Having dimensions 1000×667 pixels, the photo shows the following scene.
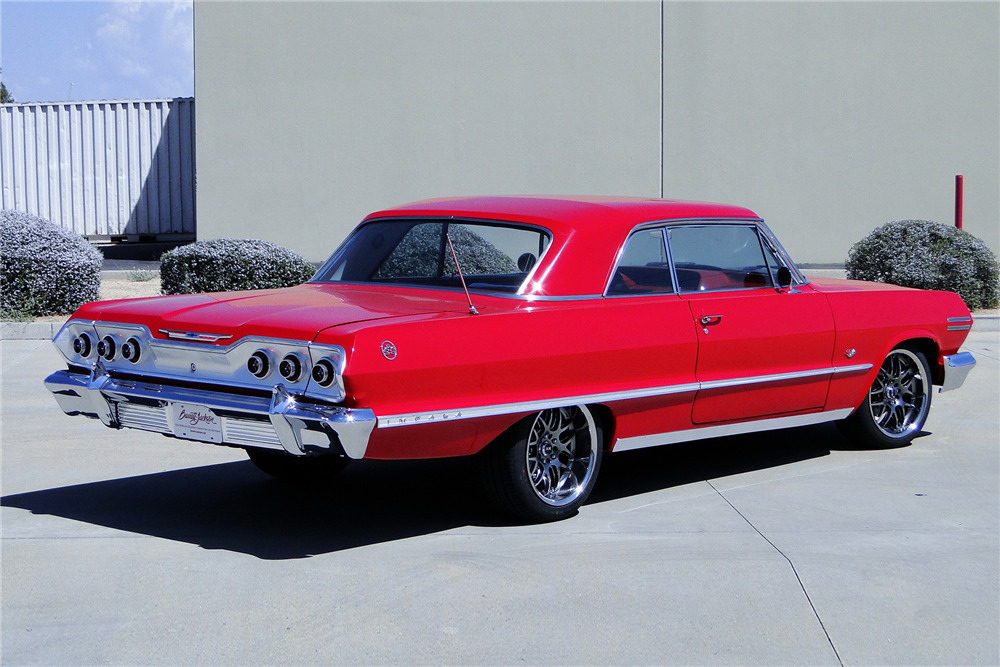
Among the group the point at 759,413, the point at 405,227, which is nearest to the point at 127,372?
the point at 405,227

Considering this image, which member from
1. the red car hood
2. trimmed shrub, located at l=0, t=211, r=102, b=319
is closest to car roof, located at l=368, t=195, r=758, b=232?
the red car hood

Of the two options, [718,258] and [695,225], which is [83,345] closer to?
[695,225]

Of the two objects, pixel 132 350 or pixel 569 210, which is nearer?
pixel 132 350

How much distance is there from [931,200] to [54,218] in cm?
1466

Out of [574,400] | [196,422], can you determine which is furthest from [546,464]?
[196,422]

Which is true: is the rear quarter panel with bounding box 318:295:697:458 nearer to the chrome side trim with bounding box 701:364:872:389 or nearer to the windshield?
the chrome side trim with bounding box 701:364:872:389

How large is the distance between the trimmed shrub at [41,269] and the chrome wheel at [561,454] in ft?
31.2

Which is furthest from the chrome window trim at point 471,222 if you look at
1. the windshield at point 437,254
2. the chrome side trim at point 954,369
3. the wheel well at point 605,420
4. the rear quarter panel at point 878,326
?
the chrome side trim at point 954,369

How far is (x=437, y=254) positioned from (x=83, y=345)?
171 cm

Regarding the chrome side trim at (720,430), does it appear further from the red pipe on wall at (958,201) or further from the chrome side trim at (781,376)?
the red pipe on wall at (958,201)

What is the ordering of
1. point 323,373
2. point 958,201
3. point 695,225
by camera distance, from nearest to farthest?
point 323,373, point 695,225, point 958,201

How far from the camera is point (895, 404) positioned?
23.3 ft

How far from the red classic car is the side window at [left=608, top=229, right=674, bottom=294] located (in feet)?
0.04

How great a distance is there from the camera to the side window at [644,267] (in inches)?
218
